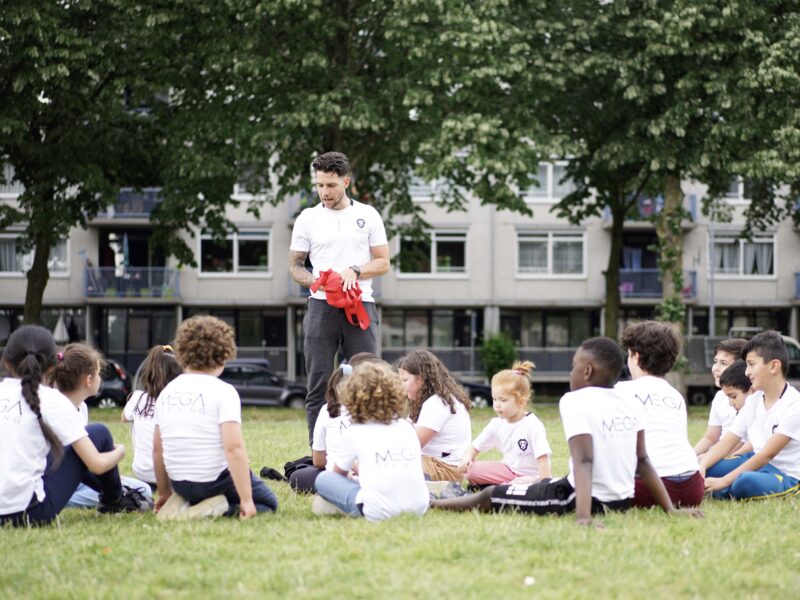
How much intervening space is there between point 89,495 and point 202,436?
1597mm

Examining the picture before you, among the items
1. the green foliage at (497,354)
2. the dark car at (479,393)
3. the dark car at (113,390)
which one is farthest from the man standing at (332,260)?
the green foliage at (497,354)

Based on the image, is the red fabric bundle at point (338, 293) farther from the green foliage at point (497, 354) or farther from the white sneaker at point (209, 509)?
the green foliage at point (497, 354)

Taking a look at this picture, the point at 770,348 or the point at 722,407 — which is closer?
the point at 770,348

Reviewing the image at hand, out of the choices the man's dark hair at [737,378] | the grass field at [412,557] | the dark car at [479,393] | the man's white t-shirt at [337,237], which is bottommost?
the dark car at [479,393]

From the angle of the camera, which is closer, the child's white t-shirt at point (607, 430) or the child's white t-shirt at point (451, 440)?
the child's white t-shirt at point (607, 430)

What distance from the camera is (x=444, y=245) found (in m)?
50.9

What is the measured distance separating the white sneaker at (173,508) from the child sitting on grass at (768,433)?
405 centimetres

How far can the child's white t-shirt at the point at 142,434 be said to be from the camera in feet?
29.0

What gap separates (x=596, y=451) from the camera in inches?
280

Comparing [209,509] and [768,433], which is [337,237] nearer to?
[209,509]

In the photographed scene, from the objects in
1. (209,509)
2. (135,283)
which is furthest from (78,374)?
(135,283)

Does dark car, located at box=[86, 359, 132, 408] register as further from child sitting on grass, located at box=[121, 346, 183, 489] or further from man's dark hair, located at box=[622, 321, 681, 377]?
man's dark hair, located at box=[622, 321, 681, 377]

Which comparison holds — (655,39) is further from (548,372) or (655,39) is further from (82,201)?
(548,372)

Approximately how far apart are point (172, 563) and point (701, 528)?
10.3 ft
